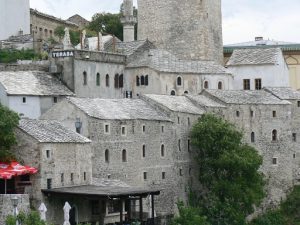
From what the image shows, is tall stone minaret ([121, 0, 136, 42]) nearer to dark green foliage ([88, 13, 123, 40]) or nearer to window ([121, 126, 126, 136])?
dark green foliage ([88, 13, 123, 40])

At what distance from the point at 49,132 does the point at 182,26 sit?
28.5m

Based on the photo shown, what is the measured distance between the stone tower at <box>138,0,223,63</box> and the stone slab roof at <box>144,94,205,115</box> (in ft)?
29.9

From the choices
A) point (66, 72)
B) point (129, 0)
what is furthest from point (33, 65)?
point (129, 0)

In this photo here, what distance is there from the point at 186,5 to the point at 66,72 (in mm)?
16957

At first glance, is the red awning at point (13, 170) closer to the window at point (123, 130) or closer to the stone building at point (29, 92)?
the window at point (123, 130)

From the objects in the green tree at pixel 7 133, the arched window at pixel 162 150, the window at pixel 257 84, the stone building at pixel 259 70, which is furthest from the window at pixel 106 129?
the window at pixel 257 84

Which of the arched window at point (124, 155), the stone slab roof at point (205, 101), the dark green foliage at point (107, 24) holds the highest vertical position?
the dark green foliage at point (107, 24)

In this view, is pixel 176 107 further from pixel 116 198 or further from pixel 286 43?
pixel 286 43

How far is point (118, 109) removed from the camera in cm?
7500

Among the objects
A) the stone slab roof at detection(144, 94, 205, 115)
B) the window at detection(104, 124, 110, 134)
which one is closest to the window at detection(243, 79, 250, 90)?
the stone slab roof at detection(144, 94, 205, 115)

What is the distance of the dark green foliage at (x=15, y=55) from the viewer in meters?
88.0

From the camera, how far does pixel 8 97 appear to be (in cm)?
7375

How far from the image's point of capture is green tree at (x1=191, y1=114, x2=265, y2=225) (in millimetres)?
78812

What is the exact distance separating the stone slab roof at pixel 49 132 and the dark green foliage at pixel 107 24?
1683 inches
